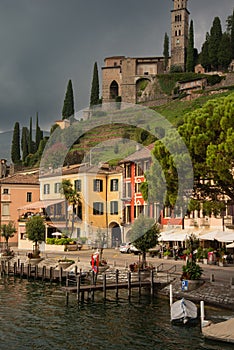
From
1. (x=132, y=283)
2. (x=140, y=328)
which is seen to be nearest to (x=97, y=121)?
(x=132, y=283)

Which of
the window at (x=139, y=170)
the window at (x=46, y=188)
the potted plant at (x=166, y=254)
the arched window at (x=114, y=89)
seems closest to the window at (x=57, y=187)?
the window at (x=46, y=188)

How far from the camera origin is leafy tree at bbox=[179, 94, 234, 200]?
2567 cm

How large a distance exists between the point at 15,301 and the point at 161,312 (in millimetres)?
9523

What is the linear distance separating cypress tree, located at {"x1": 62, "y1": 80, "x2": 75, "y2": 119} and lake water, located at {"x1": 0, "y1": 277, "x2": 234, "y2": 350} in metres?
106

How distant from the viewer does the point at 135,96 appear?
147m

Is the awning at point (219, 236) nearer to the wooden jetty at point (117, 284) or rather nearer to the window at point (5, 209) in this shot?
the wooden jetty at point (117, 284)

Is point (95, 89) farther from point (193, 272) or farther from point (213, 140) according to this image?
point (213, 140)

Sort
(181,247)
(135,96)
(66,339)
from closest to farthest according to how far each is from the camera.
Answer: (66,339), (181,247), (135,96)

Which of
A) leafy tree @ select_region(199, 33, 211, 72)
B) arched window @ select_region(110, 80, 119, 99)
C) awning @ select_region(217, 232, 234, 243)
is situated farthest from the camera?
arched window @ select_region(110, 80, 119, 99)

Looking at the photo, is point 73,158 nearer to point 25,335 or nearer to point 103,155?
point 103,155

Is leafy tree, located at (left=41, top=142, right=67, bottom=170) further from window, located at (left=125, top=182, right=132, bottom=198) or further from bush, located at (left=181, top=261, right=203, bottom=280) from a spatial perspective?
bush, located at (left=181, top=261, right=203, bottom=280)

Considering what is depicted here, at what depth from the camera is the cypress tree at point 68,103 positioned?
5438 inches

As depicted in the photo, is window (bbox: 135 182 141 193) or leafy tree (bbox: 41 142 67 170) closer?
window (bbox: 135 182 141 193)

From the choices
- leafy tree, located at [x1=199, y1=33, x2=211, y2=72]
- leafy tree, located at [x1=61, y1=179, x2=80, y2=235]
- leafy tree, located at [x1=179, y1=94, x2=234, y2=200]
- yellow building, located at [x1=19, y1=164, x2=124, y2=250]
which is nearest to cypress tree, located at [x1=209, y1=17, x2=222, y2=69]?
leafy tree, located at [x1=199, y1=33, x2=211, y2=72]
